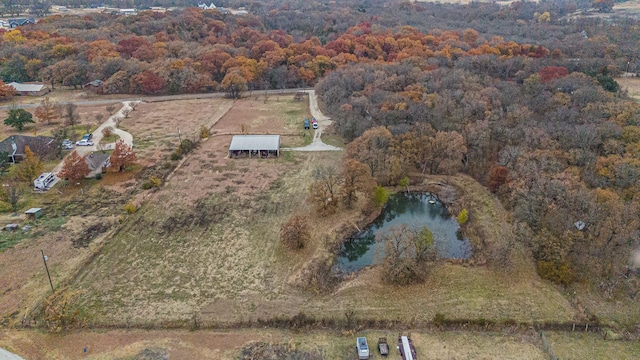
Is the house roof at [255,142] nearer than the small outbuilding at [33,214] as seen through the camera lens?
No

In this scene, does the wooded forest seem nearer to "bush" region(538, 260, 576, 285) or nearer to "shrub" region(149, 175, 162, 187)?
"bush" region(538, 260, 576, 285)

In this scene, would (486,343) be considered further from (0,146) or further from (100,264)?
(0,146)

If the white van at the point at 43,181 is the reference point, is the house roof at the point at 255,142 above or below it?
above

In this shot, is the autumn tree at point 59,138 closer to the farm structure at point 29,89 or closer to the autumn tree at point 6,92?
the autumn tree at point 6,92

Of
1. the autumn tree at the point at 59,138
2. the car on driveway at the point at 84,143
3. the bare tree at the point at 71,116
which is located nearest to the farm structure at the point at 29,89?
the bare tree at the point at 71,116

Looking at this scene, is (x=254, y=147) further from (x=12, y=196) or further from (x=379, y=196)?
(x=12, y=196)

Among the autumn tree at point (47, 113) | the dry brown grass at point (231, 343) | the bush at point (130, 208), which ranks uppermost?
the autumn tree at point (47, 113)

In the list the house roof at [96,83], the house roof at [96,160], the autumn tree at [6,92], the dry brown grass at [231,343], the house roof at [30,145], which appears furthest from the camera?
the house roof at [96,83]
